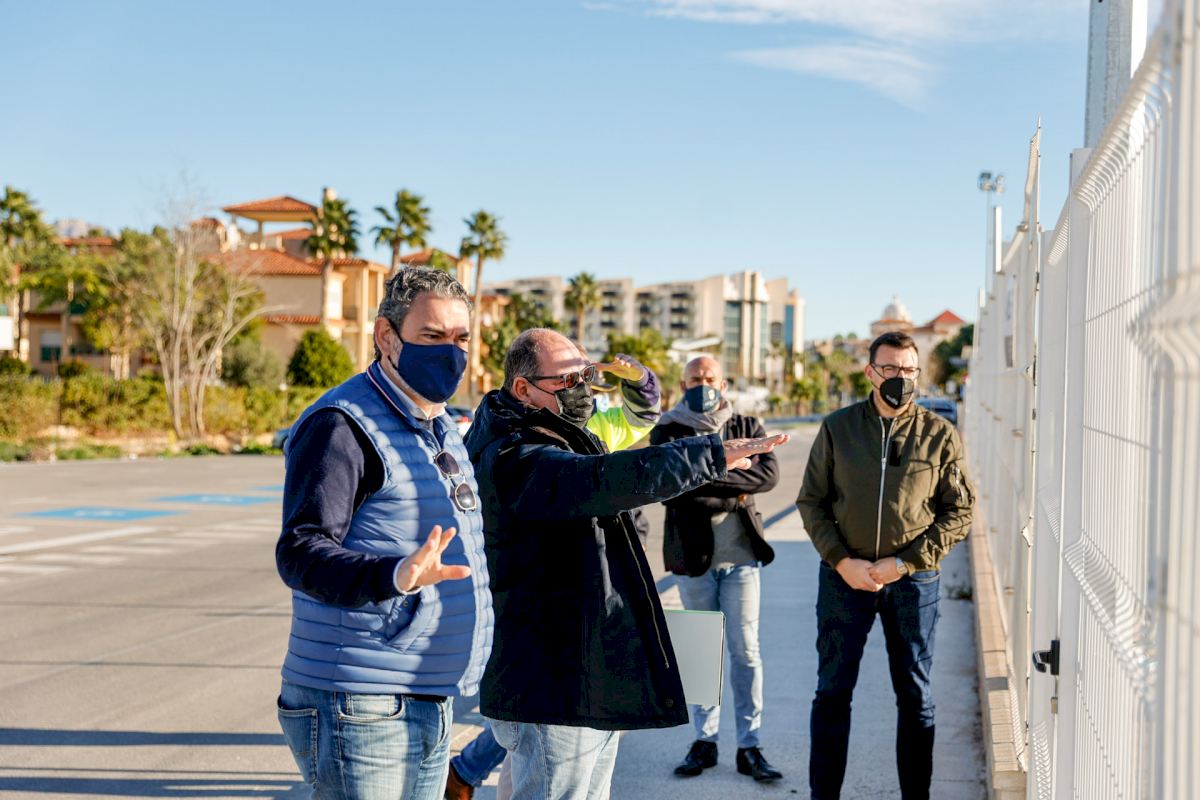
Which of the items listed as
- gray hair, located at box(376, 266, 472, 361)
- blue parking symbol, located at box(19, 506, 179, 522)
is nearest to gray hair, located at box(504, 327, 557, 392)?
gray hair, located at box(376, 266, 472, 361)

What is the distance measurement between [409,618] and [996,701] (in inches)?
151

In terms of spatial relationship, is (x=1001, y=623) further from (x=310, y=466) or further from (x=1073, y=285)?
(x=310, y=466)

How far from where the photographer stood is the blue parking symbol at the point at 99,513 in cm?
1823

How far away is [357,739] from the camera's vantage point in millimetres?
2812

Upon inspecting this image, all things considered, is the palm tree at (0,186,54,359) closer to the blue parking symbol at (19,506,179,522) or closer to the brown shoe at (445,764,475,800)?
the blue parking symbol at (19,506,179,522)

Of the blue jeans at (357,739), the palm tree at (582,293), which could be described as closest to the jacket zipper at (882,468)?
the blue jeans at (357,739)

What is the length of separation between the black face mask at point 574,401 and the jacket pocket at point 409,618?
2.75ft

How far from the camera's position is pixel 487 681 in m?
3.44

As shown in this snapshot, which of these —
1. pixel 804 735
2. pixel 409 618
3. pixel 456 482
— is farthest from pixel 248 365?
pixel 409 618

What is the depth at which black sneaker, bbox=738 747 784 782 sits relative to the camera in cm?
555

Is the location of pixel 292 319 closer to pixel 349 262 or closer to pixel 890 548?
pixel 349 262

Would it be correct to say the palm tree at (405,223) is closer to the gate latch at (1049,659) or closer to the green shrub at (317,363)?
the green shrub at (317,363)

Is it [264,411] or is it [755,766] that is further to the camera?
[264,411]

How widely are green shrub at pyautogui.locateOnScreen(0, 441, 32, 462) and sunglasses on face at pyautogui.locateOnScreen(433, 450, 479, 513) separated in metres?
34.8
